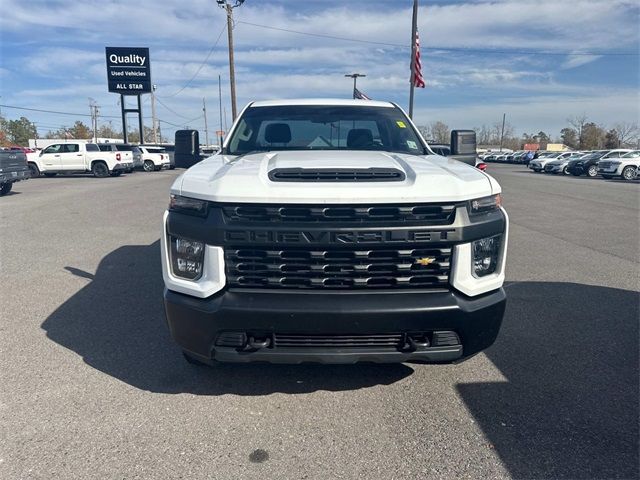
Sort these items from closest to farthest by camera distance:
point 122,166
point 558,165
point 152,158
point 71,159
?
1. point 71,159
2. point 122,166
3. point 152,158
4. point 558,165

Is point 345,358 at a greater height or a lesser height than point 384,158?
lesser

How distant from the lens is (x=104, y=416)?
9.39 ft

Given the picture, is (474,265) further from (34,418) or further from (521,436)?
(34,418)

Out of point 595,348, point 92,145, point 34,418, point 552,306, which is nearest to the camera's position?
point 34,418

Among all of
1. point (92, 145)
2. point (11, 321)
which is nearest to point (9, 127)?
point (92, 145)

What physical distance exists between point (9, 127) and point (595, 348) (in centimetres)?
10965

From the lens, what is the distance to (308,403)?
119 inches

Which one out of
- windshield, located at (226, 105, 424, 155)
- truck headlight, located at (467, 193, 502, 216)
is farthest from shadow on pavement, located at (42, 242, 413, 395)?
windshield, located at (226, 105, 424, 155)

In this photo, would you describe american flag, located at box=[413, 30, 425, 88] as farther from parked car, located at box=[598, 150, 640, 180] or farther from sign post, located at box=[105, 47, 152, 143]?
sign post, located at box=[105, 47, 152, 143]

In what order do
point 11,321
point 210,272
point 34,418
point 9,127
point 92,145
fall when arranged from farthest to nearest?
point 9,127 < point 92,145 < point 11,321 < point 34,418 < point 210,272

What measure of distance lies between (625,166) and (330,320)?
99.9 ft

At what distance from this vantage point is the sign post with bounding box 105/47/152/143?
123 ft

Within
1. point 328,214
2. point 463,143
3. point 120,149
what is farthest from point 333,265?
point 120,149

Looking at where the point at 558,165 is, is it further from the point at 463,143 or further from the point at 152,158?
the point at 463,143
